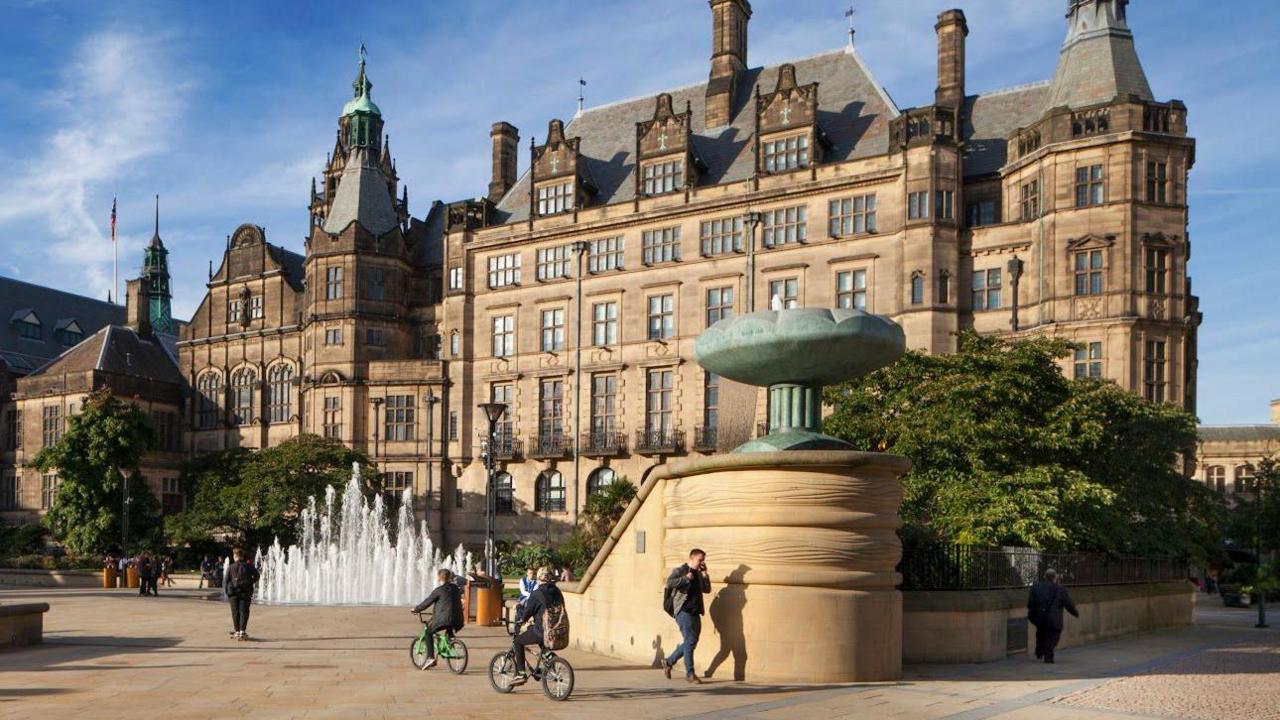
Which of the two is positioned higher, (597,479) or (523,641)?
(523,641)

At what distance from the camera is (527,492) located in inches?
2297

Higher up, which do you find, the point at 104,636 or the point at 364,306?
the point at 364,306

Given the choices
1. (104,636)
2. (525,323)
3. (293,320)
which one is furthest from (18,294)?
(104,636)

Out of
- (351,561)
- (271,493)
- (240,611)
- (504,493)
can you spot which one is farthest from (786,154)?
(240,611)

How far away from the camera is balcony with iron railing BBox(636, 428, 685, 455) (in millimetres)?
53406

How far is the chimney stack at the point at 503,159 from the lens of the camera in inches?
2638

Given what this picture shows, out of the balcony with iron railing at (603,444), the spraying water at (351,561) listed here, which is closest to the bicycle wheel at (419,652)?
the spraying water at (351,561)

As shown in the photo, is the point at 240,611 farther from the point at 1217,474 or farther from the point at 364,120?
the point at 1217,474

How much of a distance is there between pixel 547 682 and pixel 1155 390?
35.4 meters

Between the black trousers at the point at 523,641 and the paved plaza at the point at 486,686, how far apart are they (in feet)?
1.42

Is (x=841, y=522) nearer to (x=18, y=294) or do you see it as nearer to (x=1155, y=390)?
(x=1155, y=390)

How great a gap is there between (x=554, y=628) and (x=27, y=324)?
85.7 meters

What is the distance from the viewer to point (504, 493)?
5941cm

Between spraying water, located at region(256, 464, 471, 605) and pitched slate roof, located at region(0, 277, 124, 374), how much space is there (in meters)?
40.9
